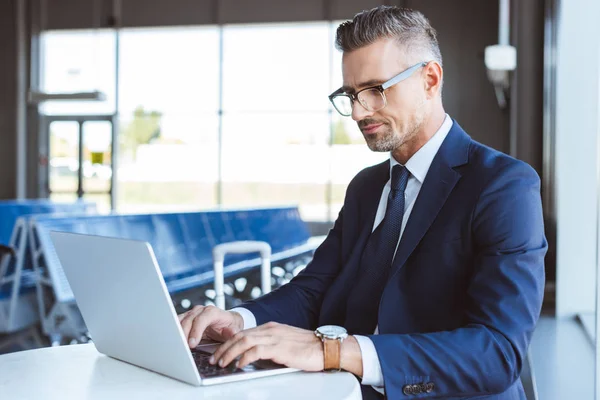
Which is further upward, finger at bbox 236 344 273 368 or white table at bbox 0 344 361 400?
finger at bbox 236 344 273 368

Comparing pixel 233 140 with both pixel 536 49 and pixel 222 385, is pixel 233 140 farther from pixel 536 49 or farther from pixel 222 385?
pixel 222 385

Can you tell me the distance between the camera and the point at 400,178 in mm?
1588

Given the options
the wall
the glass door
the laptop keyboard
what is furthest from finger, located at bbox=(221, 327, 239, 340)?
the wall

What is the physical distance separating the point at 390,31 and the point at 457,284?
1.82 ft

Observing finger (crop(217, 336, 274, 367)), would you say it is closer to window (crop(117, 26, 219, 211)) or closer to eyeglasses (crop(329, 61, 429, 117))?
eyeglasses (crop(329, 61, 429, 117))

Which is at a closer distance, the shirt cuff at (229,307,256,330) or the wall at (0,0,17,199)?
the shirt cuff at (229,307,256,330)

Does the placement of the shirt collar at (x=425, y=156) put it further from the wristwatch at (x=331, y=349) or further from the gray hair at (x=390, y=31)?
the wristwatch at (x=331, y=349)

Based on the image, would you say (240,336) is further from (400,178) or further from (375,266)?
(400,178)

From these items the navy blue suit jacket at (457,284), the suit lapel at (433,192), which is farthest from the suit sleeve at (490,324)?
the suit lapel at (433,192)

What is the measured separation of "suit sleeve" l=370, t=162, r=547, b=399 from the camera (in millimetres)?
1245

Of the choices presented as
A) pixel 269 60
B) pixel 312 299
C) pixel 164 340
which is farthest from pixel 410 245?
pixel 269 60

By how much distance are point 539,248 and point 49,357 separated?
1.00m

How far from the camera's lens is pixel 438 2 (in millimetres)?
11297

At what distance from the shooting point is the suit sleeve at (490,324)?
4.09ft
